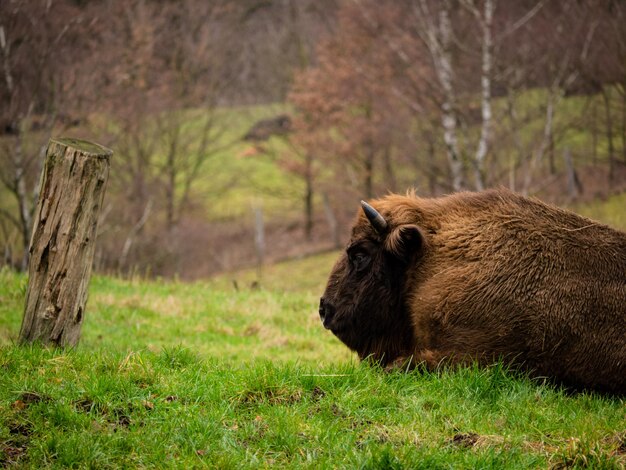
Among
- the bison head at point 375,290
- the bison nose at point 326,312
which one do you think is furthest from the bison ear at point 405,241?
the bison nose at point 326,312

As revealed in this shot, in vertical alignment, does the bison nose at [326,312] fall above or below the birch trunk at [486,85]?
below

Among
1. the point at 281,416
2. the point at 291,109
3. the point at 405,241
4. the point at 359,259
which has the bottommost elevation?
the point at 281,416

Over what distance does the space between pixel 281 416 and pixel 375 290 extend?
2.36 meters

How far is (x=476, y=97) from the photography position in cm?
2466

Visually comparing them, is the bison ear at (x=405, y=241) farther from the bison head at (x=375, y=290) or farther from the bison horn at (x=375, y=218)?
the bison horn at (x=375, y=218)

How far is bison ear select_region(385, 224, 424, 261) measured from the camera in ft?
21.9

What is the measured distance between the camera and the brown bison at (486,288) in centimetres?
593

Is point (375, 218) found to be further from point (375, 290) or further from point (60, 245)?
point (60, 245)

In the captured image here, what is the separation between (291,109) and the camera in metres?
48.2

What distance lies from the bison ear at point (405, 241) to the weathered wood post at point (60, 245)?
9.67 ft

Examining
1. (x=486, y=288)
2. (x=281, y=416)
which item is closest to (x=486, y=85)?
(x=486, y=288)

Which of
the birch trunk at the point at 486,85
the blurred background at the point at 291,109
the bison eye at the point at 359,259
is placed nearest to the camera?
the bison eye at the point at 359,259

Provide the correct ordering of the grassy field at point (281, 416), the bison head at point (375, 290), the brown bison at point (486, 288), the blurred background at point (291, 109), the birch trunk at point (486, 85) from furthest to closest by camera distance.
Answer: the birch trunk at point (486, 85) → the blurred background at point (291, 109) → the bison head at point (375, 290) → the brown bison at point (486, 288) → the grassy field at point (281, 416)

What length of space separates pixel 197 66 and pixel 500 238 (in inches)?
1477
